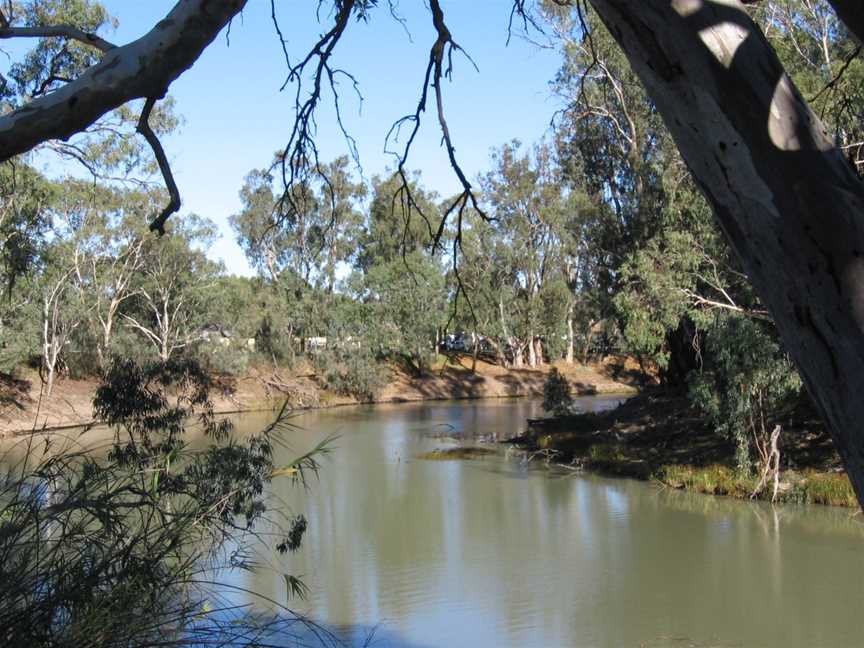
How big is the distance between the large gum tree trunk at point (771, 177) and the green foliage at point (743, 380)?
695 centimetres

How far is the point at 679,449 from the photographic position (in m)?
10.3

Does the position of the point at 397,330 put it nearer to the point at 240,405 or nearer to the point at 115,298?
the point at 240,405

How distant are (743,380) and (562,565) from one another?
2651 mm

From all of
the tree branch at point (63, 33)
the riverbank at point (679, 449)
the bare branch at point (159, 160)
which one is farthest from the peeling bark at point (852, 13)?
the riverbank at point (679, 449)

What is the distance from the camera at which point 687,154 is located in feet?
4.12

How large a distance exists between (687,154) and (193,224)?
1973 cm

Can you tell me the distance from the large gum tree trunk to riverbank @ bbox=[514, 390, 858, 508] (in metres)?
6.01

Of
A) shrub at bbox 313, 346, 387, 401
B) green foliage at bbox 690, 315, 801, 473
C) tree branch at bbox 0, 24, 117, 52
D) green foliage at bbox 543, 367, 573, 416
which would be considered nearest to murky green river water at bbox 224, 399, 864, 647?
green foliage at bbox 690, 315, 801, 473

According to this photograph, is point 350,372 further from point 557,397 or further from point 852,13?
point 852,13

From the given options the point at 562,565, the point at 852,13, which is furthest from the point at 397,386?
the point at 852,13

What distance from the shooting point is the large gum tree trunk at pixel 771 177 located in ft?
3.53

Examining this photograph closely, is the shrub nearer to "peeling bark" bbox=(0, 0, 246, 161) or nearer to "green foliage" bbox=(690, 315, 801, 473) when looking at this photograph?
"green foliage" bbox=(690, 315, 801, 473)

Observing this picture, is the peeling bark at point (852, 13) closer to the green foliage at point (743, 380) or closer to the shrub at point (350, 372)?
the green foliage at point (743, 380)

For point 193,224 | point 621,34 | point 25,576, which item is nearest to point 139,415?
point 25,576
